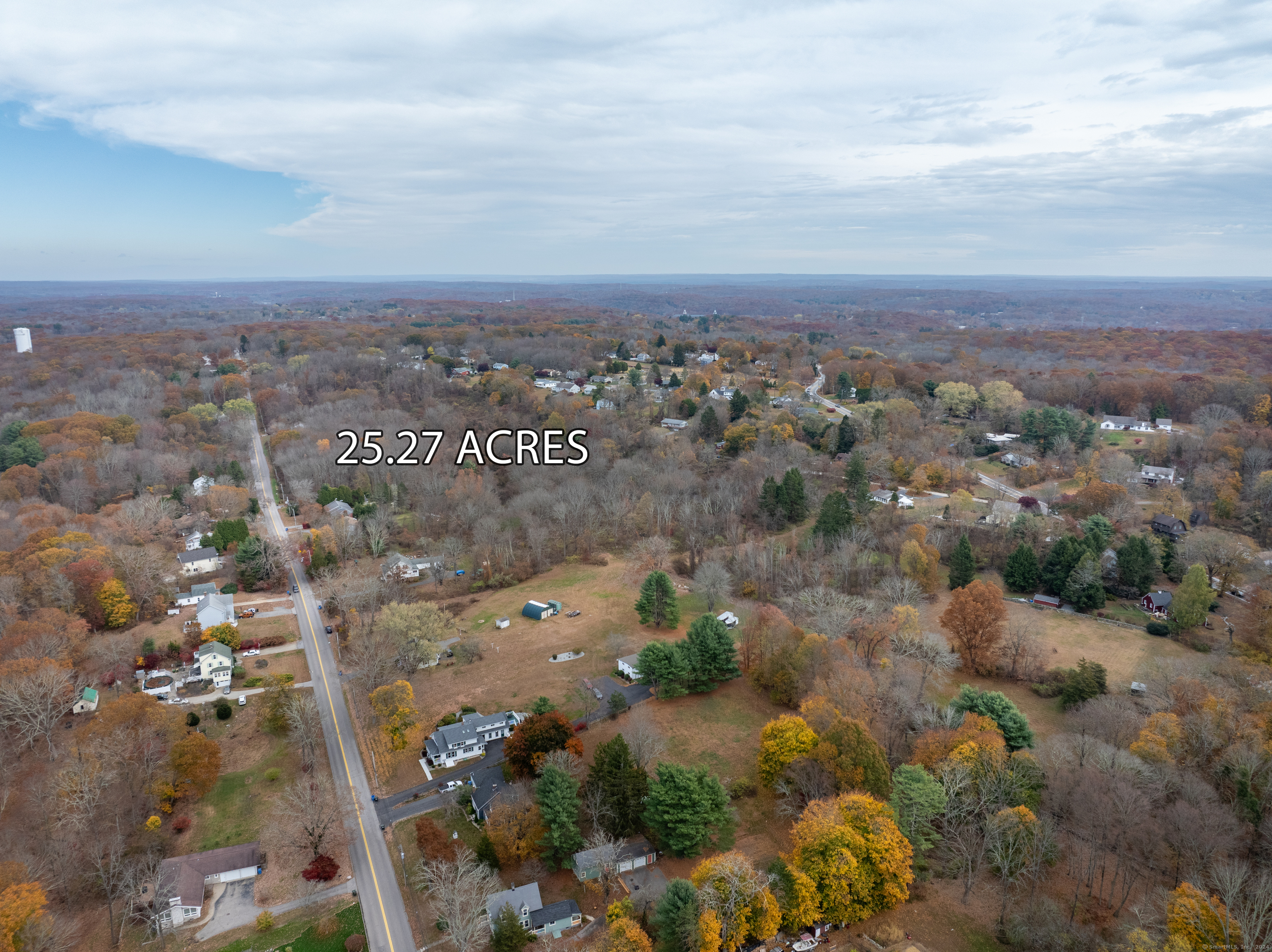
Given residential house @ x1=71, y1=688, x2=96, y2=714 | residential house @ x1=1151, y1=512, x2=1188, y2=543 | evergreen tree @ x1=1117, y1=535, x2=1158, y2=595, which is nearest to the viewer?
residential house @ x1=71, y1=688, x2=96, y2=714

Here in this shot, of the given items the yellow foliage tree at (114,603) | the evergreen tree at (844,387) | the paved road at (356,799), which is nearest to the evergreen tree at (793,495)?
the paved road at (356,799)

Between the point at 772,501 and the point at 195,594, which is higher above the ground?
the point at 772,501

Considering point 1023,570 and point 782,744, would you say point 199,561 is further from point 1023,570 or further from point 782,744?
point 1023,570

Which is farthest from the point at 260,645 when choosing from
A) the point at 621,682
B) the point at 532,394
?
the point at 532,394

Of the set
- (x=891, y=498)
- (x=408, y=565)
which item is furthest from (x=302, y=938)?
(x=891, y=498)

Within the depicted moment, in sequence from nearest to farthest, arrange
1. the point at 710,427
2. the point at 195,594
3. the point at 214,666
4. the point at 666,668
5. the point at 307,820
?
the point at 307,820
the point at 666,668
the point at 214,666
the point at 195,594
the point at 710,427

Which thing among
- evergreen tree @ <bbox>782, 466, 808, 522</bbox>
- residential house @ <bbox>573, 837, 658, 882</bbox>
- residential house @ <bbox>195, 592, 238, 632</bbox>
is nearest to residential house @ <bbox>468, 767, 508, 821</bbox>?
residential house @ <bbox>573, 837, 658, 882</bbox>

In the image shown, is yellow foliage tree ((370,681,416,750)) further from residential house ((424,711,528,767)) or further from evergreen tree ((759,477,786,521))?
evergreen tree ((759,477,786,521))

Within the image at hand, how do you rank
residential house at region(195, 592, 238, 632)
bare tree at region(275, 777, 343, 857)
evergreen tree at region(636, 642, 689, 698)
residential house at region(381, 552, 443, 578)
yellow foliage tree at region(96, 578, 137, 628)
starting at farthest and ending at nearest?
residential house at region(381, 552, 443, 578) → yellow foliage tree at region(96, 578, 137, 628) → residential house at region(195, 592, 238, 632) → evergreen tree at region(636, 642, 689, 698) → bare tree at region(275, 777, 343, 857)
